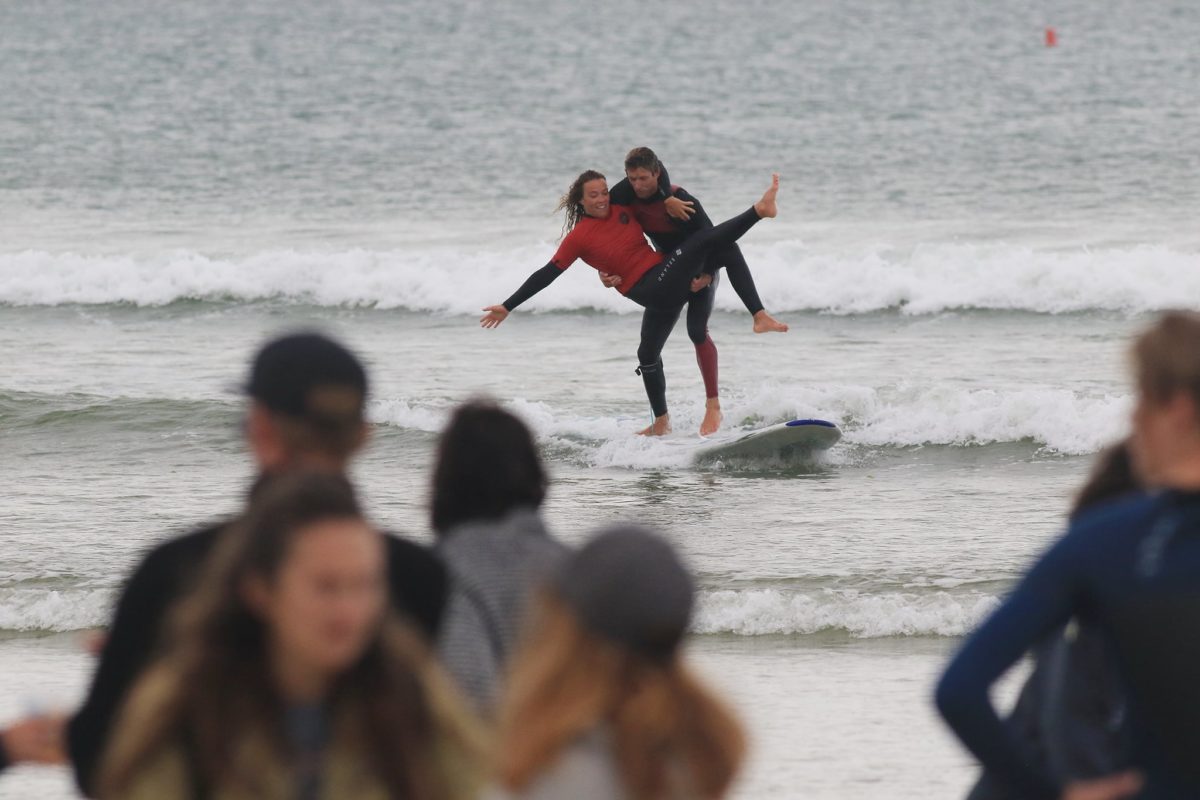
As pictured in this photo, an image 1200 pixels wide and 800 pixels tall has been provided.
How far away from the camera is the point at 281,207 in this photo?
2822cm

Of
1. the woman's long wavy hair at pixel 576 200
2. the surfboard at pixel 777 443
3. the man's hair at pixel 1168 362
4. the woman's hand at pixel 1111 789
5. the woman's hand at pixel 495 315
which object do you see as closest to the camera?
the man's hair at pixel 1168 362

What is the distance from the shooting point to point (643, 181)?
10492 millimetres

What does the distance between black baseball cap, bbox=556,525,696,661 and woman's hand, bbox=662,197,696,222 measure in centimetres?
839

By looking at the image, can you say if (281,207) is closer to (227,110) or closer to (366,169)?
(366,169)

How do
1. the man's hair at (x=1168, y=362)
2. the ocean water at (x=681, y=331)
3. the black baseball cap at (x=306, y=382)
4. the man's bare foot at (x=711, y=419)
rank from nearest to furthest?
1. the man's hair at (x=1168, y=362)
2. the black baseball cap at (x=306, y=382)
3. the ocean water at (x=681, y=331)
4. the man's bare foot at (x=711, y=419)

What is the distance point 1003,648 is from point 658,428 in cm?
933

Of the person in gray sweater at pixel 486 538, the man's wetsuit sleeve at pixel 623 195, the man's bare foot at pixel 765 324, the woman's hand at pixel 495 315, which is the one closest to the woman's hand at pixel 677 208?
the man's wetsuit sleeve at pixel 623 195

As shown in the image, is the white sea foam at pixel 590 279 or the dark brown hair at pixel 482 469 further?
the white sea foam at pixel 590 279

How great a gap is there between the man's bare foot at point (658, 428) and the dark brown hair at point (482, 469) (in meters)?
8.72

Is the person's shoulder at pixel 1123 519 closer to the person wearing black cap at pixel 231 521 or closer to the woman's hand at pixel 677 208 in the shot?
the person wearing black cap at pixel 231 521

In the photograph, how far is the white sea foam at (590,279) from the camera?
18.7 meters

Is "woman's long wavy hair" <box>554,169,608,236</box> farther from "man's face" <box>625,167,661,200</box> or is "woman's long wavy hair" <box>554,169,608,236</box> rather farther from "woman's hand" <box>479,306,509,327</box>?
"woman's hand" <box>479,306,509,327</box>

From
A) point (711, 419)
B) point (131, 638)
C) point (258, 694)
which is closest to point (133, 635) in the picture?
point (131, 638)

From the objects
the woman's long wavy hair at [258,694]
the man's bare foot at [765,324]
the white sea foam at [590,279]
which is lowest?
the white sea foam at [590,279]
